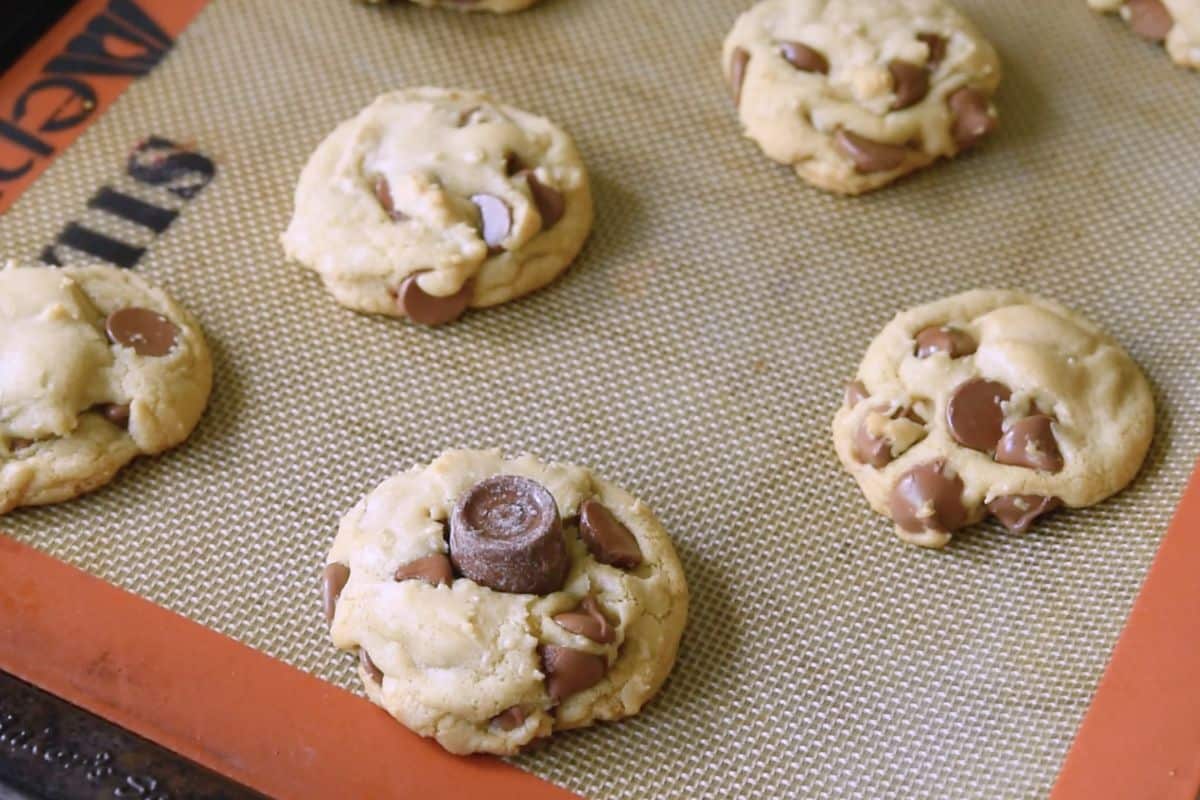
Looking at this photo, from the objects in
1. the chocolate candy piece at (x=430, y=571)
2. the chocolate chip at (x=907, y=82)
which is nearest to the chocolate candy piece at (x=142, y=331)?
the chocolate candy piece at (x=430, y=571)

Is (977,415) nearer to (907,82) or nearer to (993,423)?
(993,423)

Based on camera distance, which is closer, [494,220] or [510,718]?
[510,718]

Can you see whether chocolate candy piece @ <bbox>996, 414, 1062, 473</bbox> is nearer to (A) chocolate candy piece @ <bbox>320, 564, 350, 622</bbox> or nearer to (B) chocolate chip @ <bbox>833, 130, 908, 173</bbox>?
(B) chocolate chip @ <bbox>833, 130, 908, 173</bbox>

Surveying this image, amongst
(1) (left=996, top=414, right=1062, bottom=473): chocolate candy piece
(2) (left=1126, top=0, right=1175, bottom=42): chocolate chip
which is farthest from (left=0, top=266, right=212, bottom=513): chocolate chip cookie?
(2) (left=1126, top=0, right=1175, bottom=42): chocolate chip

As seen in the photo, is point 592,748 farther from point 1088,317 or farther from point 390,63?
point 390,63

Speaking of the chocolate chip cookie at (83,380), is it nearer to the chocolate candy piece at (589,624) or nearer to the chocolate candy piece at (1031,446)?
the chocolate candy piece at (589,624)

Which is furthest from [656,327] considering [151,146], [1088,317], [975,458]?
[151,146]

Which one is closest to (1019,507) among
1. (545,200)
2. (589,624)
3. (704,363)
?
(704,363)
